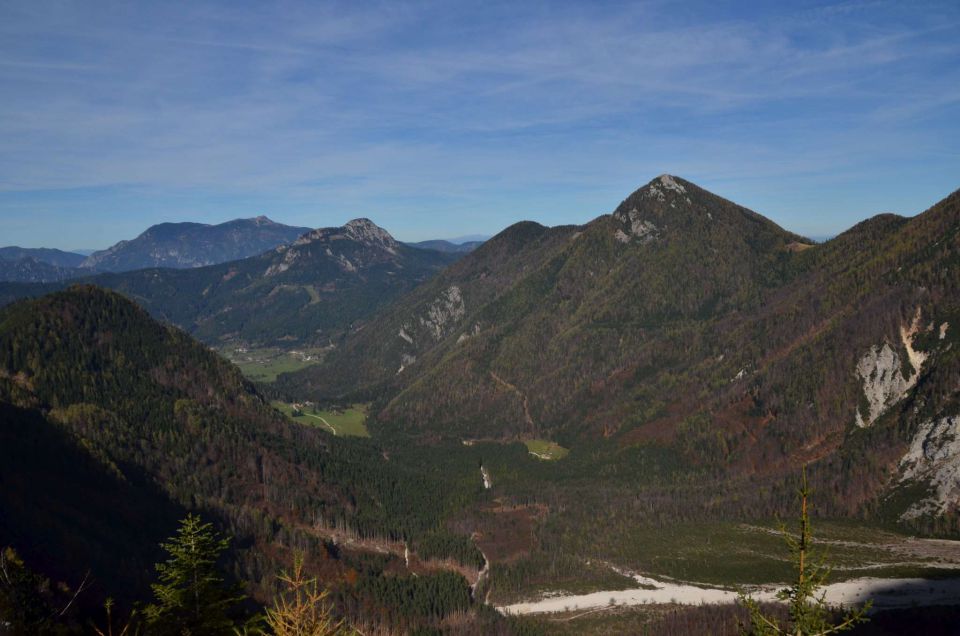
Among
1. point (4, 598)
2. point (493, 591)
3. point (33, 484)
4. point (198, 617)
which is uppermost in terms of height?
point (198, 617)

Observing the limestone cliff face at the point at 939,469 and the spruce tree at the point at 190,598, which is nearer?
the spruce tree at the point at 190,598

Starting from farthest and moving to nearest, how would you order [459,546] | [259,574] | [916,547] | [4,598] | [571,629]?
1. [459,546]
2. [916,547]
3. [259,574]
4. [571,629]
5. [4,598]

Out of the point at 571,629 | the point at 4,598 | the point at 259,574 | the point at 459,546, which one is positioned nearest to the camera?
the point at 4,598

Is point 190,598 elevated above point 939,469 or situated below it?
above

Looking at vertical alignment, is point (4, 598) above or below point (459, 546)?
above

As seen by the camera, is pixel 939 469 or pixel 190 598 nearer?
pixel 190 598

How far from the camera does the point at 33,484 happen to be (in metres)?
147

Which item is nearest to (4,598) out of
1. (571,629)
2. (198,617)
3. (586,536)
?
(198,617)

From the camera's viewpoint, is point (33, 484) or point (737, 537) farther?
point (737, 537)

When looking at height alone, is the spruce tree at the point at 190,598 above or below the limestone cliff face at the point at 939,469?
above

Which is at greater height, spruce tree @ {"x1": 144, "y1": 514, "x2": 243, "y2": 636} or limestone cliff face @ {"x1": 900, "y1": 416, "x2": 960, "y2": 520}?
spruce tree @ {"x1": 144, "y1": 514, "x2": 243, "y2": 636}

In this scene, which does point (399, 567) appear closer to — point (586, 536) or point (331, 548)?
point (331, 548)

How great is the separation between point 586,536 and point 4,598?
6242 inches

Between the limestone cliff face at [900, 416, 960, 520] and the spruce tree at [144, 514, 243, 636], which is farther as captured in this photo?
the limestone cliff face at [900, 416, 960, 520]
